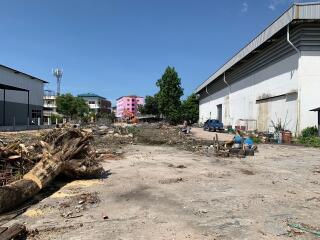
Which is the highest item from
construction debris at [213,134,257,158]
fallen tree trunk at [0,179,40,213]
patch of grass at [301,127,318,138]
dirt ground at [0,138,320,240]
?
patch of grass at [301,127,318,138]

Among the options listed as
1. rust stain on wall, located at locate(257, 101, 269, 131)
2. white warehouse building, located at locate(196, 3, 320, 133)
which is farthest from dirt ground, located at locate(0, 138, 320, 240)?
rust stain on wall, located at locate(257, 101, 269, 131)

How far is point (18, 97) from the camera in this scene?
57.2 metres

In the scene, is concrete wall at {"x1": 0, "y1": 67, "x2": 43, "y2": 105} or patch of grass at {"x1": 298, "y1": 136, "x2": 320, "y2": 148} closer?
patch of grass at {"x1": 298, "y1": 136, "x2": 320, "y2": 148}

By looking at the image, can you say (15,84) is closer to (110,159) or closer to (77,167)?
(110,159)

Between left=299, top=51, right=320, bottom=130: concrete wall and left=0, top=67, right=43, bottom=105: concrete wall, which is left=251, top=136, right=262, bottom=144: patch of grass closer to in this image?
left=299, top=51, right=320, bottom=130: concrete wall

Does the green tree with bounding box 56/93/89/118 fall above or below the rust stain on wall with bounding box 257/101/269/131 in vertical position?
above

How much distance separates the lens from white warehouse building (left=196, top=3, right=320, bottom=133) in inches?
1165

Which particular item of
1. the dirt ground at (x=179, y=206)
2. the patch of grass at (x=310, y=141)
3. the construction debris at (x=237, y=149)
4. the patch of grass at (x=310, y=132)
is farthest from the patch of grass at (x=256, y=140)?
the dirt ground at (x=179, y=206)

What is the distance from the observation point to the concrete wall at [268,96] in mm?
31266

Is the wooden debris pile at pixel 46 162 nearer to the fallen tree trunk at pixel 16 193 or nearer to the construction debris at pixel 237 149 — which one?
the fallen tree trunk at pixel 16 193

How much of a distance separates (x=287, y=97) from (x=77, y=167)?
2495 centimetres

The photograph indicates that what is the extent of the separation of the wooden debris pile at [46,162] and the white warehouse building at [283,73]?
2191 centimetres

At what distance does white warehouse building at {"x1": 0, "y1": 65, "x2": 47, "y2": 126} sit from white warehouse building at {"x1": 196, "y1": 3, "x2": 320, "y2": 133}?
27.4 metres

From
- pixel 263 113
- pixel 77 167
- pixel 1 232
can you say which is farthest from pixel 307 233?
pixel 263 113
